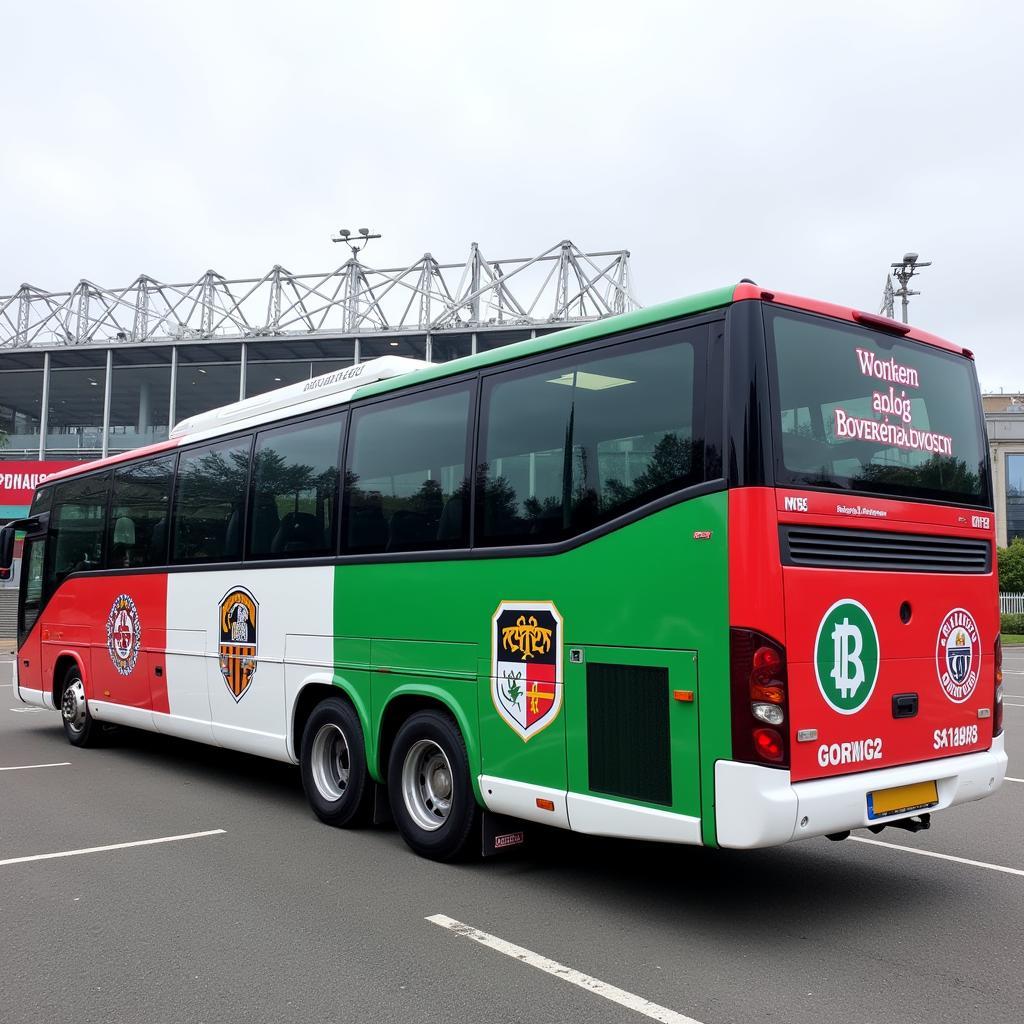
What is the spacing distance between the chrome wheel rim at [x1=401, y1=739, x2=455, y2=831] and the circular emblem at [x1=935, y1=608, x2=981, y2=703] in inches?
121

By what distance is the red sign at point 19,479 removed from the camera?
129 ft

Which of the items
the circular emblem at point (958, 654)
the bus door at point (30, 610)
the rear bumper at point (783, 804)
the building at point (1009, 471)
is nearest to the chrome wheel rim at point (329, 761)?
the rear bumper at point (783, 804)

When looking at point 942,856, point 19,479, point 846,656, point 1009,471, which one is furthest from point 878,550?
point 1009,471

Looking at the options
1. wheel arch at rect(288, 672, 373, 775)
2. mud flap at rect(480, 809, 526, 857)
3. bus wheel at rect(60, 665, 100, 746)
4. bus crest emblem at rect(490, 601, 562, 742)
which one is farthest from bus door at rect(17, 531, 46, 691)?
bus crest emblem at rect(490, 601, 562, 742)

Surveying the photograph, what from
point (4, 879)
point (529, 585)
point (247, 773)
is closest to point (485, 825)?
point (529, 585)

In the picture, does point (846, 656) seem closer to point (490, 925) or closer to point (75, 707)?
point (490, 925)

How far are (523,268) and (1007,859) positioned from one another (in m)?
39.6

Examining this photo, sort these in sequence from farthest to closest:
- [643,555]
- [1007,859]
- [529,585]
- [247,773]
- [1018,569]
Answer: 1. [1018,569]
2. [247,773]
3. [1007,859]
4. [529,585]
5. [643,555]

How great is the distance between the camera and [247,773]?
10.1m

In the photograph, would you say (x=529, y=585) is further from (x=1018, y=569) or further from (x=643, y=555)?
(x=1018, y=569)

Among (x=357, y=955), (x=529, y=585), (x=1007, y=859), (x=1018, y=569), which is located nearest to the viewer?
(x=357, y=955)

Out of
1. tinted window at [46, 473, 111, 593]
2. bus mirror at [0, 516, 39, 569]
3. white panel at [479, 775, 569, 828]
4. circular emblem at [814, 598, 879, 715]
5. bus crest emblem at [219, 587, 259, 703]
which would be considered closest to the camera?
circular emblem at [814, 598, 879, 715]

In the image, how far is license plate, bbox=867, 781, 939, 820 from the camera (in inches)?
205

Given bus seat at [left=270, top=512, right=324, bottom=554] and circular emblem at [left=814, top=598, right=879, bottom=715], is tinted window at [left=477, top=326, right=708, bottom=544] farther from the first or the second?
bus seat at [left=270, top=512, right=324, bottom=554]
